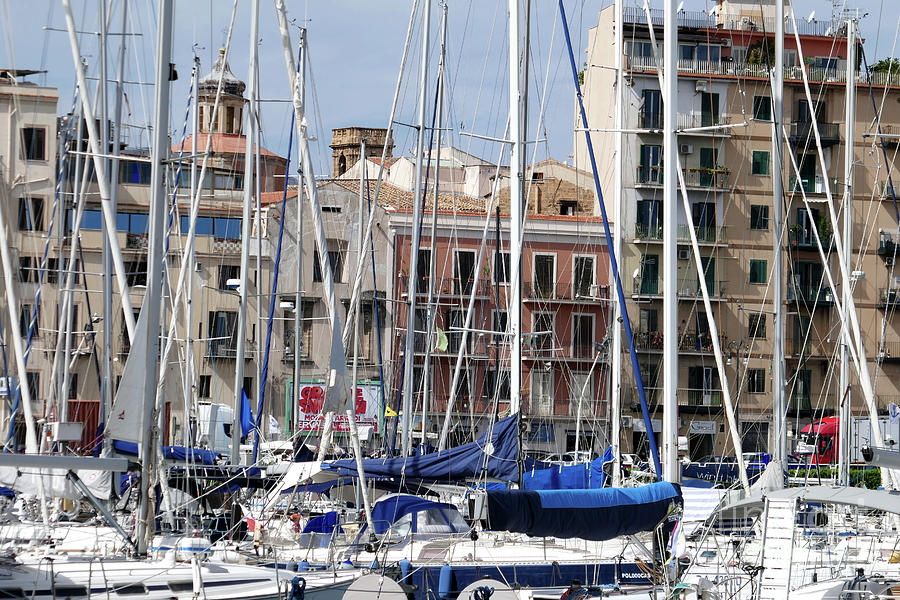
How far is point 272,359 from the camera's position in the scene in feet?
180

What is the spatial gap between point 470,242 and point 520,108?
103ft

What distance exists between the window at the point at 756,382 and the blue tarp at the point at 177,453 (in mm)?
33903

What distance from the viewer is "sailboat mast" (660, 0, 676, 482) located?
63.4 feet

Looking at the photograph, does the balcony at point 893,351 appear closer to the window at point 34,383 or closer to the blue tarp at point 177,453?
the window at point 34,383

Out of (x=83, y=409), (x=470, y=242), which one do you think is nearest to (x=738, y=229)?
(x=470, y=242)

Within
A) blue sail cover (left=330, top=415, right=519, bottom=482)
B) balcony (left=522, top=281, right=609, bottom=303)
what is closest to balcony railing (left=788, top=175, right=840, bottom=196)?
balcony (left=522, top=281, right=609, bottom=303)

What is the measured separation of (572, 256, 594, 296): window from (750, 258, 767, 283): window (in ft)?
24.6

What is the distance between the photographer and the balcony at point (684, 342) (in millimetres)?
56531

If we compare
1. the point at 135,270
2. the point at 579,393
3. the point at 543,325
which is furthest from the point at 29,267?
the point at 543,325

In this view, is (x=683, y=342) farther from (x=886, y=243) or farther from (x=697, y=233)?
(x=886, y=243)

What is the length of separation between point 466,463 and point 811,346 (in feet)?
129

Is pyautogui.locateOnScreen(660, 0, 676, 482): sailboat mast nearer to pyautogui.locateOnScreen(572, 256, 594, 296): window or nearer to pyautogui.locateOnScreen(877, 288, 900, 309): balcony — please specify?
pyautogui.locateOnScreen(572, 256, 594, 296): window

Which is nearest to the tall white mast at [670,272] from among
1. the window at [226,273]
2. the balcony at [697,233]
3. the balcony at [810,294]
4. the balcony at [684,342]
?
the balcony at [684,342]

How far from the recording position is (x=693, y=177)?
191 feet
